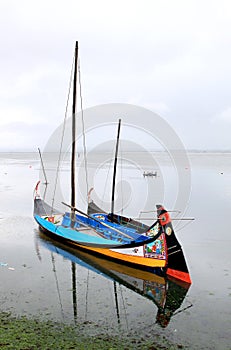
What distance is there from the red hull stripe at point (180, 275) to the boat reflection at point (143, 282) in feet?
0.57

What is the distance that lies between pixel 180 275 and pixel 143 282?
1.35 m

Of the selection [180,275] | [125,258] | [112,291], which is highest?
[125,258]

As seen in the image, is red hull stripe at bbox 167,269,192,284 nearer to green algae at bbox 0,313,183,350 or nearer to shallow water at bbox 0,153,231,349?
shallow water at bbox 0,153,231,349

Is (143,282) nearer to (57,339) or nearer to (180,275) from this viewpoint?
(180,275)

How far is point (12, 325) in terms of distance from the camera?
27.5ft

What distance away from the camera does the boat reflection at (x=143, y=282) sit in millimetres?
10047

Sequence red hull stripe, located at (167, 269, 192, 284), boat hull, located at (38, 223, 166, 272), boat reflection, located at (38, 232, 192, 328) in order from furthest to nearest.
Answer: boat hull, located at (38, 223, 166, 272), red hull stripe, located at (167, 269, 192, 284), boat reflection, located at (38, 232, 192, 328)

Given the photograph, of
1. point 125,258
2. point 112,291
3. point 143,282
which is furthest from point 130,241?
point 112,291

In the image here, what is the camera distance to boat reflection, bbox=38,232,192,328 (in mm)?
10047

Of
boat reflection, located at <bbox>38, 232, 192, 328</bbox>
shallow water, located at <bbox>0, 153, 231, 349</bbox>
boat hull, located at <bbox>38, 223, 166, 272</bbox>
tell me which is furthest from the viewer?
boat hull, located at <bbox>38, 223, 166, 272</bbox>

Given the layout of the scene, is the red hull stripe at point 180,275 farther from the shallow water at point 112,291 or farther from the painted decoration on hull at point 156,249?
the painted decoration on hull at point 156,249

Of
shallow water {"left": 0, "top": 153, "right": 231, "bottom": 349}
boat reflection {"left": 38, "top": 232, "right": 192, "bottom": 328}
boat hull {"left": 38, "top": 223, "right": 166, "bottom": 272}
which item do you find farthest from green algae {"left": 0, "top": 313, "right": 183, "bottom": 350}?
boat hull {"left": 38, "top": 223, "right": 166, "bottom": 272}

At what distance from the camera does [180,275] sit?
11906 mm

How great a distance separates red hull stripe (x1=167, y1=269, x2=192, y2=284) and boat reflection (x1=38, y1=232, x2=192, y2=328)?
17 cm
